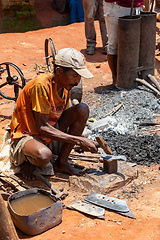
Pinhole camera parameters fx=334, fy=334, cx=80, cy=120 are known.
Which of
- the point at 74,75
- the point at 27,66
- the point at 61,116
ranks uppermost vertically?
the point at 74,75

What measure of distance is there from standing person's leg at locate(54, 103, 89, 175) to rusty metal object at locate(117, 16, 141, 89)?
112 inches

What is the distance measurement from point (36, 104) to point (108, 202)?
1.22m

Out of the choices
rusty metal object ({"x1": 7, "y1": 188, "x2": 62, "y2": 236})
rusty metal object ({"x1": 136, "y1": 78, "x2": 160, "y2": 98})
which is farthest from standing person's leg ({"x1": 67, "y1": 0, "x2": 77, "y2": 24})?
rusty metal object ({"x1": 7, "y1": 188, "x2": 62, "y2": 236})

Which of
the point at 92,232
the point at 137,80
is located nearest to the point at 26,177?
the point at 92,232

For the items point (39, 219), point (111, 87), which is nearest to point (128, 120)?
point (111, 87)

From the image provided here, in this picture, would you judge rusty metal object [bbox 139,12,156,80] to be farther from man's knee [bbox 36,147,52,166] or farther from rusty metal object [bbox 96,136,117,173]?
man's knee [bbox 36,147,52,166]

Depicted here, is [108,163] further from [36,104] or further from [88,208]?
[36,104]

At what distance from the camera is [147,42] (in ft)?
21.7

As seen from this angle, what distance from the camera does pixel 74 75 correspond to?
11.1 ft

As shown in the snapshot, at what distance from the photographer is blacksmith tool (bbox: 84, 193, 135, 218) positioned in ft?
10.5

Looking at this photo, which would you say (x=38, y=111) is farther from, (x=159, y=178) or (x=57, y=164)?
(x=159, y=178)

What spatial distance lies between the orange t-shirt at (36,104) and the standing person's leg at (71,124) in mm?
128

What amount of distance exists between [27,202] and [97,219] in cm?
68

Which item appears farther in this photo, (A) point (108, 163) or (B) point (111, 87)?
(B) point (111, 87)
